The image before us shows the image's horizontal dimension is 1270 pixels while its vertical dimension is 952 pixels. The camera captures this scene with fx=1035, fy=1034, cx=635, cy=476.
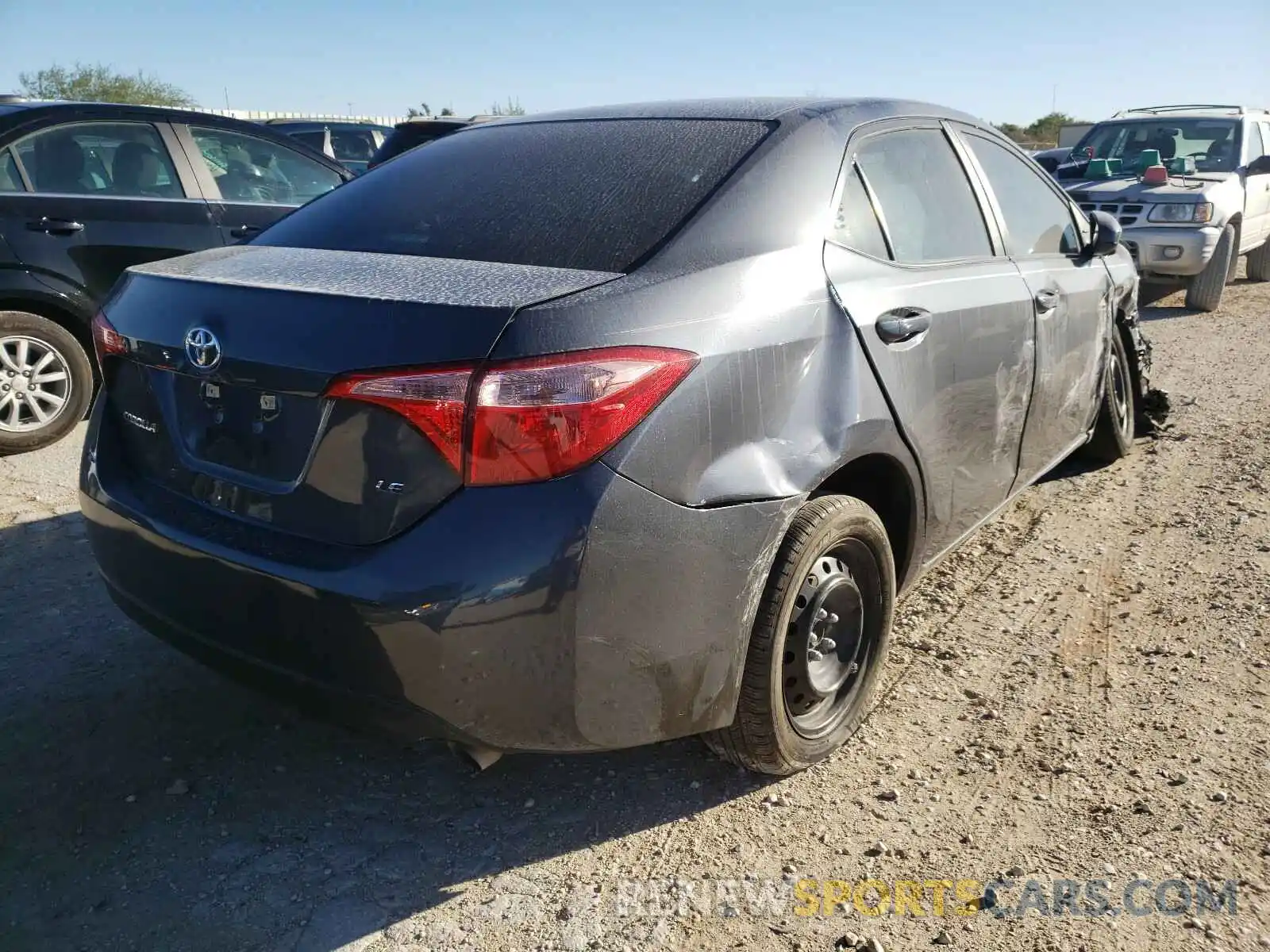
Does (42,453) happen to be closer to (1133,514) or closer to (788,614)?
(788,614)

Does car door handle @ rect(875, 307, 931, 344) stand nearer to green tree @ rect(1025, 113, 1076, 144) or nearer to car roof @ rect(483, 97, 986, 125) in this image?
car roof @ rect(483, 97, 986, 125)

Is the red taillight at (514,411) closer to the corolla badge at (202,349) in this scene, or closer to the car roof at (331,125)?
the corolla badge at (202,349)

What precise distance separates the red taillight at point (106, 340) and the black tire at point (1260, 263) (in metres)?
12.8

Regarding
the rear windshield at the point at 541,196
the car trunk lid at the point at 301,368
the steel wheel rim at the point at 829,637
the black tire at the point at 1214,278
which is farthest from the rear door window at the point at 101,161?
the black tire at the point at 1214,278

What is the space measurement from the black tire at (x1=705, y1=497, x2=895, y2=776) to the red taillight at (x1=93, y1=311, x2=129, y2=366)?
1.59 metres

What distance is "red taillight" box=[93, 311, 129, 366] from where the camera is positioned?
2393mm

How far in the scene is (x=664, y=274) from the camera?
2152 millimetres

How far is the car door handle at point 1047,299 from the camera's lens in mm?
3521

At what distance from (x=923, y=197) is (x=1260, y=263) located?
11.2 m

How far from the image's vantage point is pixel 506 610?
6.25ft

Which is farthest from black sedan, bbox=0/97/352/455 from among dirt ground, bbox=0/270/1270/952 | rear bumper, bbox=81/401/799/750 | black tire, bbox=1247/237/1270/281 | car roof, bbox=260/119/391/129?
black tire, bbox=1247/237/1270/281

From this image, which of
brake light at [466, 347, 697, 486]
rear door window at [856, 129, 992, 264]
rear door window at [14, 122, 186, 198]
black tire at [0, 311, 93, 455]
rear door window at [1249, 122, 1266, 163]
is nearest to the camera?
brake light at [466, 347, 697, 486]

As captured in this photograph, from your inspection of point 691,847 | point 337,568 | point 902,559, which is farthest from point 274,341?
point 902,559

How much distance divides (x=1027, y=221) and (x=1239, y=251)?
791 centimetres
